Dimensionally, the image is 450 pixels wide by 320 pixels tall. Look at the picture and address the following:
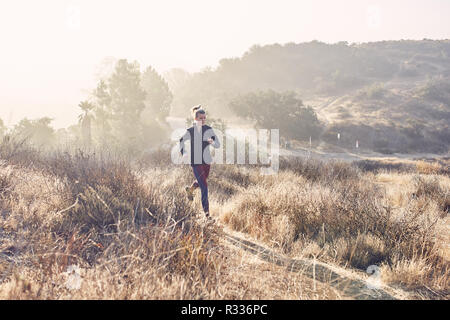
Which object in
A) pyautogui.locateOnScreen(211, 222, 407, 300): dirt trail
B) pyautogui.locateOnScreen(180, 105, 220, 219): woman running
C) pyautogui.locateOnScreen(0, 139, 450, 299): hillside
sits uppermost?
pyautogui.locateOnScreen(180, 105, 220, 219): woman running

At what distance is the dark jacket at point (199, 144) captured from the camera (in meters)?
4.90

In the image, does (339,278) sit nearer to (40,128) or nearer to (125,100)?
(40,128)

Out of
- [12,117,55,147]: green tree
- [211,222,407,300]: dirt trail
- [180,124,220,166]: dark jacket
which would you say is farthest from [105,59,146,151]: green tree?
[211,222,407,300]: dirt trail

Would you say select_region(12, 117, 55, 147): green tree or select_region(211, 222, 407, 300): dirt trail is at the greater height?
select_region(12, 117, 55, 147): green tree

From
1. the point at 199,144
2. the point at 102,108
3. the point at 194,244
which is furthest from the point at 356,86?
the point at 194,244

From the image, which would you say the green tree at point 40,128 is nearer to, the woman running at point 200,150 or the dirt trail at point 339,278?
the woman running at point 200,150

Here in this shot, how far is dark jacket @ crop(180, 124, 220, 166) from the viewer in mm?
4902

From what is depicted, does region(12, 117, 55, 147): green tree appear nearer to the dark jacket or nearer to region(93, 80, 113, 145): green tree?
region(93, 80, 113, 145): green tree

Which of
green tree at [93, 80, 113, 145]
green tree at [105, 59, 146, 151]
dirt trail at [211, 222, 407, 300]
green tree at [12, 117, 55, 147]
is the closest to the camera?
dirt trail at [211, 222, 407, 300]

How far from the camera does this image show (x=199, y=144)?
4.95m

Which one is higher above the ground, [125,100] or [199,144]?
[125,100]

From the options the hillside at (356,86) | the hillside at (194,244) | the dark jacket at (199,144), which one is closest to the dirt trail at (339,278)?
the hillside at (194,244)

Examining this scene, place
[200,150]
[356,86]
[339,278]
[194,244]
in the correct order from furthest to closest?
[356,86] < [200,150] < [339,278] < [194,244]

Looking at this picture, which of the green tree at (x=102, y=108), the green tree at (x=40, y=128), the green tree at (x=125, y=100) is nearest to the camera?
the green tree at (x=40, y=128)
